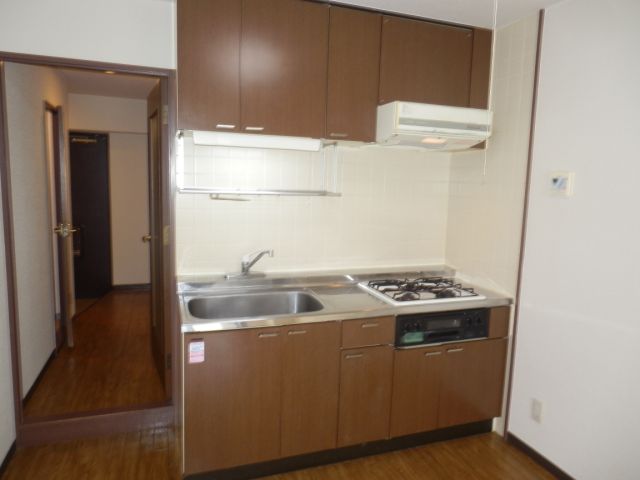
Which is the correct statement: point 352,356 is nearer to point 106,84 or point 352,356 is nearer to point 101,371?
point 101,371

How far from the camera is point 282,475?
2348 mm

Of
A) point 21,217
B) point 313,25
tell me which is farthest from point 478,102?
point 21,217

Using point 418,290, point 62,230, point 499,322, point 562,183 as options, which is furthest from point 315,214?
point 62,230

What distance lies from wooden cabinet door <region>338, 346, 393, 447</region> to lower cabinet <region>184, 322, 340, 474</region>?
0.19ft

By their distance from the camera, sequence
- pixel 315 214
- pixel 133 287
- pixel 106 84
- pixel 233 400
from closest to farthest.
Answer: pixel 233 400 → pixel 315 214 → pixel 106 84 → pixel 133 287

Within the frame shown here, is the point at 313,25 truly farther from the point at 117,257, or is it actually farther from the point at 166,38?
the point at 117,257

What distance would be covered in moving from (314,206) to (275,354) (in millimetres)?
1085

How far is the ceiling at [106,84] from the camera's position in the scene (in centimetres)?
423

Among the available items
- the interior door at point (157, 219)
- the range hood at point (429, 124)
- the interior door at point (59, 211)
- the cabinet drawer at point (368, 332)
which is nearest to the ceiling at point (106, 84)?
the interior door at point (59, 211)

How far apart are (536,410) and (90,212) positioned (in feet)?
17.6

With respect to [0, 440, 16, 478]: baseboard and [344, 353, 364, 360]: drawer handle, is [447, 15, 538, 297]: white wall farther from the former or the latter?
[0, 440, 16, 478]: baseboard

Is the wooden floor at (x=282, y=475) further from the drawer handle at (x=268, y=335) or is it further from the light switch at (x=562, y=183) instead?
the light switch at (x=562, y=183)

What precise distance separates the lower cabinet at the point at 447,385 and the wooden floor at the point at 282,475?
161mm

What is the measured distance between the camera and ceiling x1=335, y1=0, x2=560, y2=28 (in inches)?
92.7
